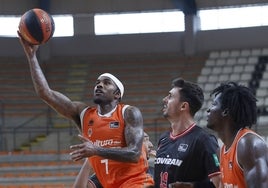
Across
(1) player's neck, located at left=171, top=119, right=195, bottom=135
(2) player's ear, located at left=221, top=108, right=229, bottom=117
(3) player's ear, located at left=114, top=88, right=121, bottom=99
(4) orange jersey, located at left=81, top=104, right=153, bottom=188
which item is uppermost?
(2) player's ear, located at left=221, top=108, right=229, bottom=117

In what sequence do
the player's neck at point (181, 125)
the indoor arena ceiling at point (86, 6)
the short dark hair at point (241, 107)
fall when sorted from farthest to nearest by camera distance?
the indoor arena ceiling at point (86, 6) → the player's neck at point (181, 125) → the short dark hair at point (241, 107)

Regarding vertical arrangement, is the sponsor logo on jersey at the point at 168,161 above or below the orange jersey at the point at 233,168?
below

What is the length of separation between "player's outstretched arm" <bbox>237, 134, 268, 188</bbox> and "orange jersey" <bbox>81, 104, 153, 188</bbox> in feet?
7.48

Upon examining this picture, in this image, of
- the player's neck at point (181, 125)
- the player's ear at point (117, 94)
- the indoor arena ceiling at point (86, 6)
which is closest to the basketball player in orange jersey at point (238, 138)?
the player's neck at point (181, 125)

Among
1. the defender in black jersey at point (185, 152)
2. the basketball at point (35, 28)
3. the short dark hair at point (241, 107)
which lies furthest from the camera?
the basketball at point (35, 28)

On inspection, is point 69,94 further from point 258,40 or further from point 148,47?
point 258,40

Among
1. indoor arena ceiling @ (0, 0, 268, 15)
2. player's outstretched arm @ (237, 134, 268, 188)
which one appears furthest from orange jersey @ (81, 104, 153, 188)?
indoor arena ceiling @ (0, 0, 268, 15)

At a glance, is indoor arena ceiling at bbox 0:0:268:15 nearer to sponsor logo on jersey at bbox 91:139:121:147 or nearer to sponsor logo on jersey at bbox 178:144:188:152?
sponsor logo on jersey at bbox 91:139:121:147

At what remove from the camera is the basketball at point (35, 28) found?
18.2 ft

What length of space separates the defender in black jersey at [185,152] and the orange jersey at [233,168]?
66 cm

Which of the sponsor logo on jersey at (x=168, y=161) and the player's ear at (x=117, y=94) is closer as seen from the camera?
the sponsor logo on jersey at (x=168, y=161)

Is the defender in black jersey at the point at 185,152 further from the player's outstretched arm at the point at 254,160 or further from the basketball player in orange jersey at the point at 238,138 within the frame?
the player's outstretched arm at the point at 254,160

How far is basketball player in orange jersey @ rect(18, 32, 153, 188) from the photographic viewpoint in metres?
5.57

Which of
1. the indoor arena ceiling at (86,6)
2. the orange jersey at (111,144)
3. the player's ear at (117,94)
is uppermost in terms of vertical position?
the indoor arena ceiling at (86,6)
